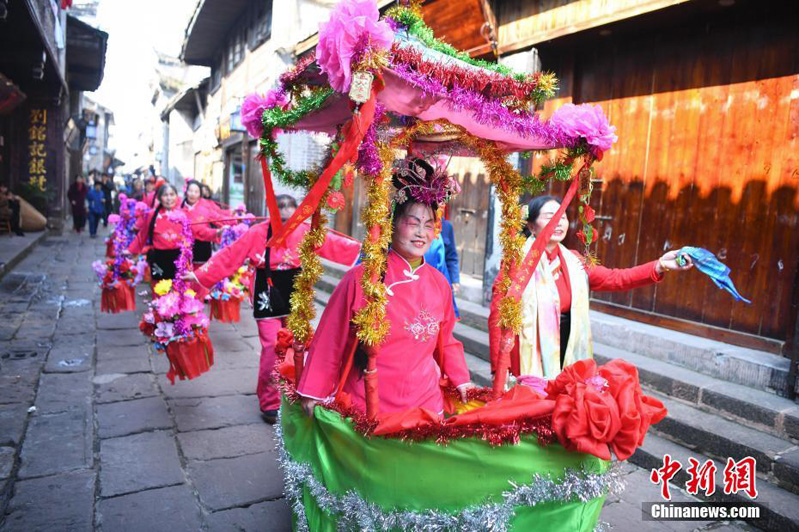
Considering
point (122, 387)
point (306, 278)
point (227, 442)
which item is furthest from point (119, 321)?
point (306, 278)

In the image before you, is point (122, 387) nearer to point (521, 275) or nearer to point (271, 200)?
point (271, 200)

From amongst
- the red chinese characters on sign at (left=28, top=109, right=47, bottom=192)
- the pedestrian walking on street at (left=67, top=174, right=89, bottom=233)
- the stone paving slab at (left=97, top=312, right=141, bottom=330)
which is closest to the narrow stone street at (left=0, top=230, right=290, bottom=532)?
the stone paving slab at (left=97, top=312, right=141, bottom=330)

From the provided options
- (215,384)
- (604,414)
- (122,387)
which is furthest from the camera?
(215,384)

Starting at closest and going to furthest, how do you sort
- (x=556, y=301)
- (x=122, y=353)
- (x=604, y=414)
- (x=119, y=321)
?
(x=604, y=414), (x=556, y=301), (x=122, y=353), (x=119, y=321)

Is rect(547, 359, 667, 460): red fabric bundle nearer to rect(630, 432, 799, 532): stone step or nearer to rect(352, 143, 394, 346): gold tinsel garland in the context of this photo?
rect(352, 143, 394, 346): gold tinsel garland

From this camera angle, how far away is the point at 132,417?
4.38 metres

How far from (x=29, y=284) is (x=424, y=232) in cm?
949

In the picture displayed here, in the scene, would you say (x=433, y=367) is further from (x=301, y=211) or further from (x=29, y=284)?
(x=29, y=284)

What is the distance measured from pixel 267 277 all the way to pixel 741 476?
11.7 feet

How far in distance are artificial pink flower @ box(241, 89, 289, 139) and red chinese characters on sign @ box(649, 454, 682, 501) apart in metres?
3.29

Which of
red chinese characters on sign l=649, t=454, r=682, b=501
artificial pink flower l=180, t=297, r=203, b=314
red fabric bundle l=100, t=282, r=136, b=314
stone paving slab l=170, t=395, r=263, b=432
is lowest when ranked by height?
stone paving slab l=170, t=395, r=263, b=432

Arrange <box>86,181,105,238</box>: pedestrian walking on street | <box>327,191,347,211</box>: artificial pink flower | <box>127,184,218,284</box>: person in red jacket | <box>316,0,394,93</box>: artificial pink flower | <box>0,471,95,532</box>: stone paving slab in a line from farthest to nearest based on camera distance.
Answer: <box>86,181,105,238</box>: pedestrian walking on street, <box>127,184,218,284</box>: person in red jacket, <box>0,471,95,532</box>: stone paving slab, <box>327,191,347,211</box>: artificial pink flower, <box>316,0,394,93</box>: artificial pink flower

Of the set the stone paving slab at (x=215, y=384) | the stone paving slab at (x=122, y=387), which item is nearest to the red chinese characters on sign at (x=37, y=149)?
the stone paving slab at (x=122, y=387)

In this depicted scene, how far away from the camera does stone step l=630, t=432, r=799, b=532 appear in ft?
10.1
